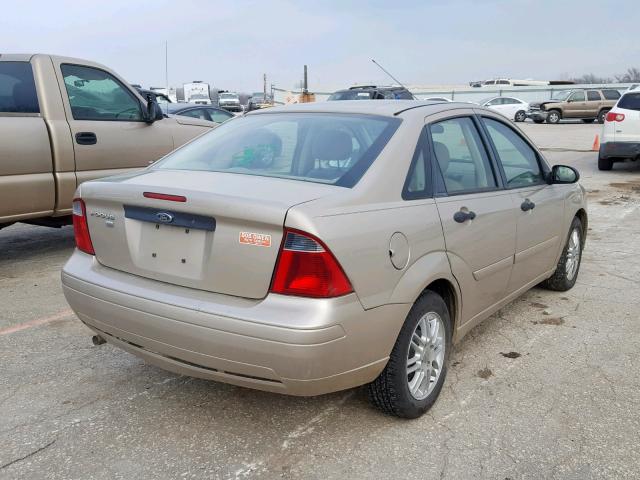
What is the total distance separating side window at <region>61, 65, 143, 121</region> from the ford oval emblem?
12.3 ft

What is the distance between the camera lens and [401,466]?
8.87 feet

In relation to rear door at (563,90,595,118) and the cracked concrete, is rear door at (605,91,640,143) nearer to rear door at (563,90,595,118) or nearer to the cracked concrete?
the cracked concrete

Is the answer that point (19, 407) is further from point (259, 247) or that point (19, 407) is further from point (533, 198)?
point (533, 198)

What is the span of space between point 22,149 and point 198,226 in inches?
141

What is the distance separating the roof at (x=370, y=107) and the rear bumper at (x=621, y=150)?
10.0m

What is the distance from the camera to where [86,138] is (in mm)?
6016

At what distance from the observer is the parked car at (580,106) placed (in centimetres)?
3212

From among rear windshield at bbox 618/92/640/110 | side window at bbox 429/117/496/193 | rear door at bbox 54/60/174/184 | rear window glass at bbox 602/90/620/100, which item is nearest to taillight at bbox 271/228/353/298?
side window at bbox 429/117/496/193

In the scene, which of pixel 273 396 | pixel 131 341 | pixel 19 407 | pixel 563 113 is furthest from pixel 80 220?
pixel 563 113

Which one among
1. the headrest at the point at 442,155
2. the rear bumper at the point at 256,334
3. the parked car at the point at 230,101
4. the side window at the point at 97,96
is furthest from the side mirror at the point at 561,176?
the parked car at the point at 230,101

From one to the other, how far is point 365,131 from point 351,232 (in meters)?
0.85

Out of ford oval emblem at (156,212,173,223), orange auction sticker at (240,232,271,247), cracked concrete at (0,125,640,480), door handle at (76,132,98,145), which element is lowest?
cracked concrete at (0,125,640,480)

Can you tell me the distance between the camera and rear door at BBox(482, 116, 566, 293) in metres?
3.96

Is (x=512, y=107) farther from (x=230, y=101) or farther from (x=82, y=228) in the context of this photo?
(x=82, y=228)
